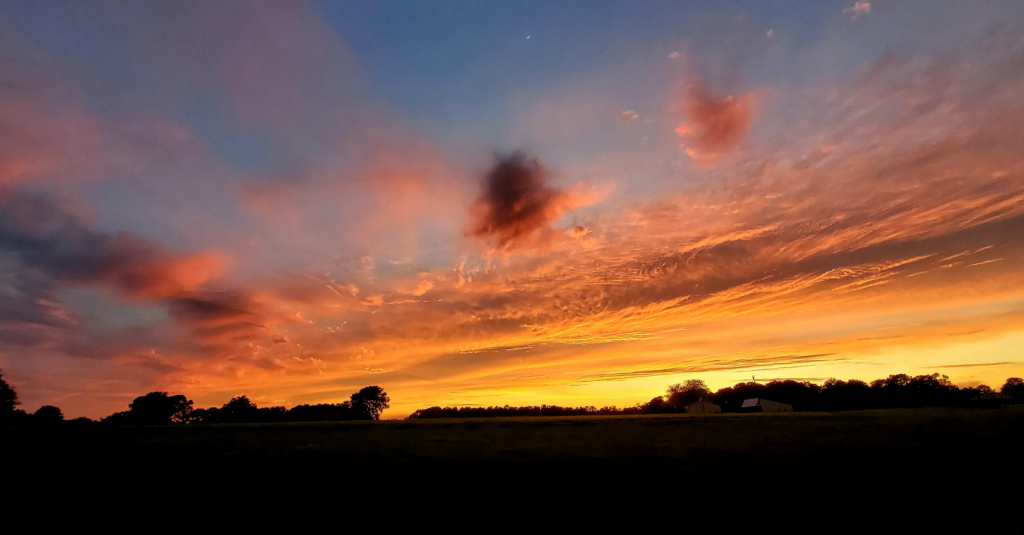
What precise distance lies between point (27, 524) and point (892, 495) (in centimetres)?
2285

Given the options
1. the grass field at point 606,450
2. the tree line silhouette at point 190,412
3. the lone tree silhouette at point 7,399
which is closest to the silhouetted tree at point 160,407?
the tree line silhouette at point 190,412

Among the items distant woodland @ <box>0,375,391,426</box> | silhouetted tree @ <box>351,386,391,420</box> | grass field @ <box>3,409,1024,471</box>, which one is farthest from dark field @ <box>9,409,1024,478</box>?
silhouetted tree @ <box>351,386,391,420</box>

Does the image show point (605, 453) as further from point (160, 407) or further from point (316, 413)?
point (160, 407)

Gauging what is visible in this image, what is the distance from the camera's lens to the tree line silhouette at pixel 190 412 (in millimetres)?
83356

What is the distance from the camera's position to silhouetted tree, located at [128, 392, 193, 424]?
12531 centimetres

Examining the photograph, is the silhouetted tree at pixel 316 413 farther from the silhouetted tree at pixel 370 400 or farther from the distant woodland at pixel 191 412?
the silhouetted tree at pixel 370 400

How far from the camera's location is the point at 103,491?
42.4 ft

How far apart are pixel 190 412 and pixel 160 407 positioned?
7.72 m

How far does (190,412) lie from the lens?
13475 cm

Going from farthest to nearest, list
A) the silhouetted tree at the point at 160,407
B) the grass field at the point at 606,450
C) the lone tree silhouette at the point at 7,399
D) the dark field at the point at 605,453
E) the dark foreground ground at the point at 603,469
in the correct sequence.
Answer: the silhouetted tree at the point at 160,407, the lone tree silhouette at the point at 7,399, the grass field at the point at 606,450, the dark field at the point at 605,453, the dark foreground ground at the point at 603,469

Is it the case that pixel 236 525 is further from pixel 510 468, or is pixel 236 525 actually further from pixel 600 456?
pixel 600 456

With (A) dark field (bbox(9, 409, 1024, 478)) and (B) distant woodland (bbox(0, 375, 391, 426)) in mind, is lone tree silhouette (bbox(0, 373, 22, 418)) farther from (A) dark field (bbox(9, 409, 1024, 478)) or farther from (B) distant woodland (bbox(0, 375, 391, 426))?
(A) dark field (bbox(9, 409, 1024, 478))

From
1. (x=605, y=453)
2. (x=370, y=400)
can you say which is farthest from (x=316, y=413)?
(x=605, y=453)

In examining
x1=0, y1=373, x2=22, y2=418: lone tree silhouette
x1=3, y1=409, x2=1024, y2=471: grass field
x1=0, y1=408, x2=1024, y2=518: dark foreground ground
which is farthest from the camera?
x1=0, y1=373, x2=22, y2=418: lone tree silhouette
